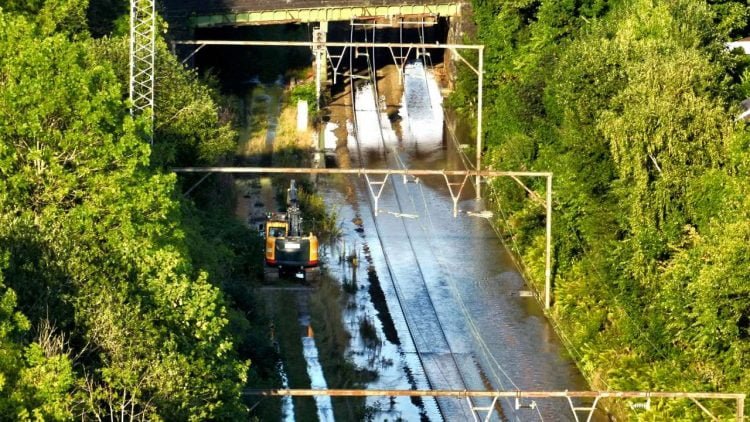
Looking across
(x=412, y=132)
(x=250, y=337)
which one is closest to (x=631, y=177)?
(x=250, y=337)

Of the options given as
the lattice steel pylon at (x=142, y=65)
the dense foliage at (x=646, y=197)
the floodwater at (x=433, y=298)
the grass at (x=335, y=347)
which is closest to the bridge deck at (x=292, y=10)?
the floodwater at (x=433, y=298)

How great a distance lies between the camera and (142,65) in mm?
49688

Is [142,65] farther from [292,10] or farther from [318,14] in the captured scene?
[318,14]

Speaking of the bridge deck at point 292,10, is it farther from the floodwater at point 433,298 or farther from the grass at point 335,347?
the grass at point 335,347

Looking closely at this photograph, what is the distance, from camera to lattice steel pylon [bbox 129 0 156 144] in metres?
45.0

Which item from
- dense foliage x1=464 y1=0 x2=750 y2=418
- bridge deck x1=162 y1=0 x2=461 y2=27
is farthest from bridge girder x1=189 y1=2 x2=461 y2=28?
dense foliage x1=464 y1=0 x2=750 y2=418

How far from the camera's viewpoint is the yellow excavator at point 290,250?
5503 centimetres

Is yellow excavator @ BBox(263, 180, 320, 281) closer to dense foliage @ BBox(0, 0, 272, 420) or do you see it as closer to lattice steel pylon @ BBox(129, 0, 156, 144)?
dense foliage @ BBox(0, 0, 272, 420)

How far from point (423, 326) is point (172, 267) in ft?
54.3

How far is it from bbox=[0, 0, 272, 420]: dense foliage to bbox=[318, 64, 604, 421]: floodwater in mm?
5066

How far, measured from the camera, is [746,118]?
52.2 meters

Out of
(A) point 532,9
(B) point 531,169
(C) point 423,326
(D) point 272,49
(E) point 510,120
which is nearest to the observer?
(C) point 423,326

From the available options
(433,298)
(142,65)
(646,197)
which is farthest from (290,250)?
(646,197)

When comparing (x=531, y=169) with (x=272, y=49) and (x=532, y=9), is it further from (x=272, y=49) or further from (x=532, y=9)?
(x=272, y=49)
